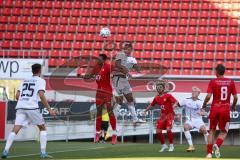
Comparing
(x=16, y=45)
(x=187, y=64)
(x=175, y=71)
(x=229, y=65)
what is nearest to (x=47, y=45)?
(x=16, y=45)

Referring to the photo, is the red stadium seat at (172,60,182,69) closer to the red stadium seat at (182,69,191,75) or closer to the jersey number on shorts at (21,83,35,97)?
the red stadium seat at (182,69,191,75)

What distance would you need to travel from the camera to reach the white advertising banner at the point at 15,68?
98.8 ft

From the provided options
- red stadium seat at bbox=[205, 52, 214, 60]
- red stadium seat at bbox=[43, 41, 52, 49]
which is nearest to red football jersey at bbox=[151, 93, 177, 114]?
red stadium seat at bbox=[205, 52, 214, 60]

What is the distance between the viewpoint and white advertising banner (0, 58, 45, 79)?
30.1 meters

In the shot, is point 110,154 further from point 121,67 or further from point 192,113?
point 192,113

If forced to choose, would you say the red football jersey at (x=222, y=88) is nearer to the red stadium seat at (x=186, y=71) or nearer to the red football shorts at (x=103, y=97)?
the red football shorts at (x=103, y=97)

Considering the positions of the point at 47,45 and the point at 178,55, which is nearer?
the point at 178,55

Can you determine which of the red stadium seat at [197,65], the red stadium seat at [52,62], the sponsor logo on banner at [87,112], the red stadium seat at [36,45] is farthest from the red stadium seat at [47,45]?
the sponsor logo on banner at [87,112]

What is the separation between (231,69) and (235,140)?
5.02 metres

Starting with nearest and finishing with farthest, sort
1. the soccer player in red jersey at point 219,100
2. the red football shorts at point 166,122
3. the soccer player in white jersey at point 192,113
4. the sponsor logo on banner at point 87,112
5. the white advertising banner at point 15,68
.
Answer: the soccer player in red jersey at point 219,100
the red football shorts at point 166,122
the soccer player in white jersey at point 192,113
the sponsor logo on banner at point 87,112
the white advertising banner at point 15,68

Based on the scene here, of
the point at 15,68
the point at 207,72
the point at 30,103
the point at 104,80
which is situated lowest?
the point at 30,103

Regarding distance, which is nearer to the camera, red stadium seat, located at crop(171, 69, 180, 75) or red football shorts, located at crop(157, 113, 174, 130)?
red football shorts, located at crop(157, 113, 174, 130)

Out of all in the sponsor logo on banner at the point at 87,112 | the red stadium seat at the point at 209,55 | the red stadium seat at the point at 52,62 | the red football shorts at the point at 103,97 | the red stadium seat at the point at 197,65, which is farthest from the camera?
the red stadium seat at the point at 52,62

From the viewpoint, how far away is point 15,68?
99.2ft
